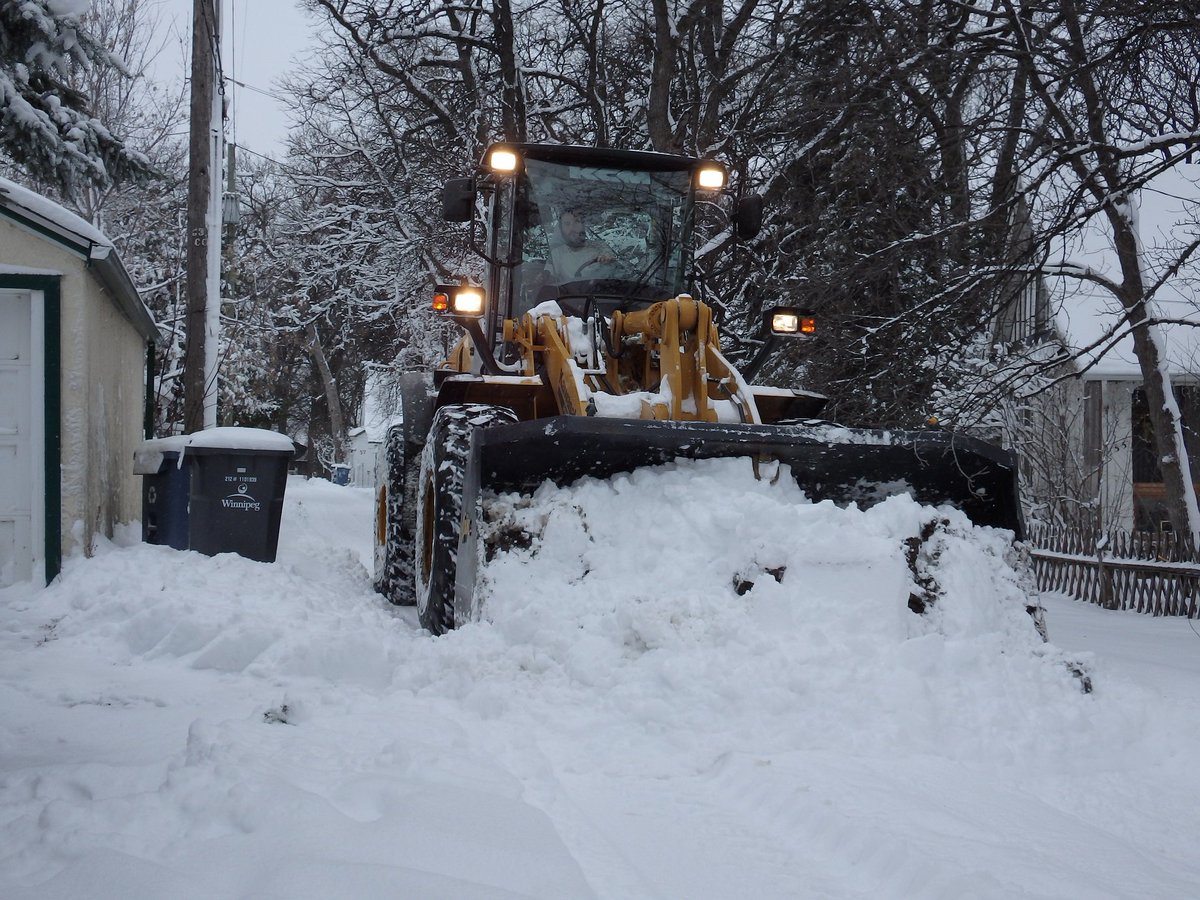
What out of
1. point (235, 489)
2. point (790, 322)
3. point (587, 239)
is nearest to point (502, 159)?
point (587, 239)

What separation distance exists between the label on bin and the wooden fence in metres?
6.71

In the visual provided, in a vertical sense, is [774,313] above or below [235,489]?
above

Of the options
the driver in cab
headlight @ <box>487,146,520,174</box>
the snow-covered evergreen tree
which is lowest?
the driver in cab

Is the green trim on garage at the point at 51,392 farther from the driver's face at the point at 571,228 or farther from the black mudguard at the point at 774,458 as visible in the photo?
the black mudguard at the point at 774,458

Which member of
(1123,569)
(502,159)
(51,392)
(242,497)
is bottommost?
(1123,569)

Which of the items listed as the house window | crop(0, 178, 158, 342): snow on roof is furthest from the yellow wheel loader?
the house window

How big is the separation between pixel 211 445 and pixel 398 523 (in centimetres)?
178

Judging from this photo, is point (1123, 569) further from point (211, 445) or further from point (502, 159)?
point (211, 445)

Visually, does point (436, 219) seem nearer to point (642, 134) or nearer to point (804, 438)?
point (642, 134)

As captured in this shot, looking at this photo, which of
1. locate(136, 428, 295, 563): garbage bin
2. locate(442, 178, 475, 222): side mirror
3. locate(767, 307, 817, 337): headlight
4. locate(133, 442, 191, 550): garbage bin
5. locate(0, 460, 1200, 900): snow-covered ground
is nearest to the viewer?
locate(0, 460, 1200, 900): snow-covered ground

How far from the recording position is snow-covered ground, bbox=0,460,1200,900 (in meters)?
2.63

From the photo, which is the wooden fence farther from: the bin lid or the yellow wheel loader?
the bin lid

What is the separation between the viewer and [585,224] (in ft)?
22.0

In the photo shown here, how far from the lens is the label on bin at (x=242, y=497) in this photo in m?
8.09
